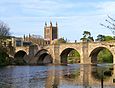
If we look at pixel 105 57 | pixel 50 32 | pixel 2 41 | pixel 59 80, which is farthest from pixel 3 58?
pixel 50 32

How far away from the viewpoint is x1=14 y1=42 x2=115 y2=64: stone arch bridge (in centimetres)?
8138

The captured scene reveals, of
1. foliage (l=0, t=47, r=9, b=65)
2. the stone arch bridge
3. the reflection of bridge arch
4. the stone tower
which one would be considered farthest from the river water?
the stone tower

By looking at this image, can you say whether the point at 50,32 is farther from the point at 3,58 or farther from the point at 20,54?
the point at 3,58

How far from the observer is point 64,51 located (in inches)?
3531

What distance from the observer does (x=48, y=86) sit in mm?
31109

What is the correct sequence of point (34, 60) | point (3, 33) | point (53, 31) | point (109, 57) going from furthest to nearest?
point (53, 31) < point (109, 57) < point (34, 60) < point (3, 33)

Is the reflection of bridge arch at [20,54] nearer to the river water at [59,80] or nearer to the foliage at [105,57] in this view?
the foliage at [105,57]

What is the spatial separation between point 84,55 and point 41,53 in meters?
15.4

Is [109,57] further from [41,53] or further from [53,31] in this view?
[53,31]

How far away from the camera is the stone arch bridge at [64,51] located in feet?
267

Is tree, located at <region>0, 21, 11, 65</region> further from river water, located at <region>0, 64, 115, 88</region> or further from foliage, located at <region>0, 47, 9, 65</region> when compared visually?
river water, located at <region>0, 64, 115, 88</region>

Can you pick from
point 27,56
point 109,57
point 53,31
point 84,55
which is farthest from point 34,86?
point 53,31

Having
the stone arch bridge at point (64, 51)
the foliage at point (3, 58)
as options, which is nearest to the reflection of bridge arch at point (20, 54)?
the stone arch bridge at point (64, 51)

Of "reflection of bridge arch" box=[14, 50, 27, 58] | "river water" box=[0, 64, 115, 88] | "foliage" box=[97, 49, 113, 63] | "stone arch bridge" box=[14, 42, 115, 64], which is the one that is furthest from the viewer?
"foliage" box=[97, 49, 113, 63]
